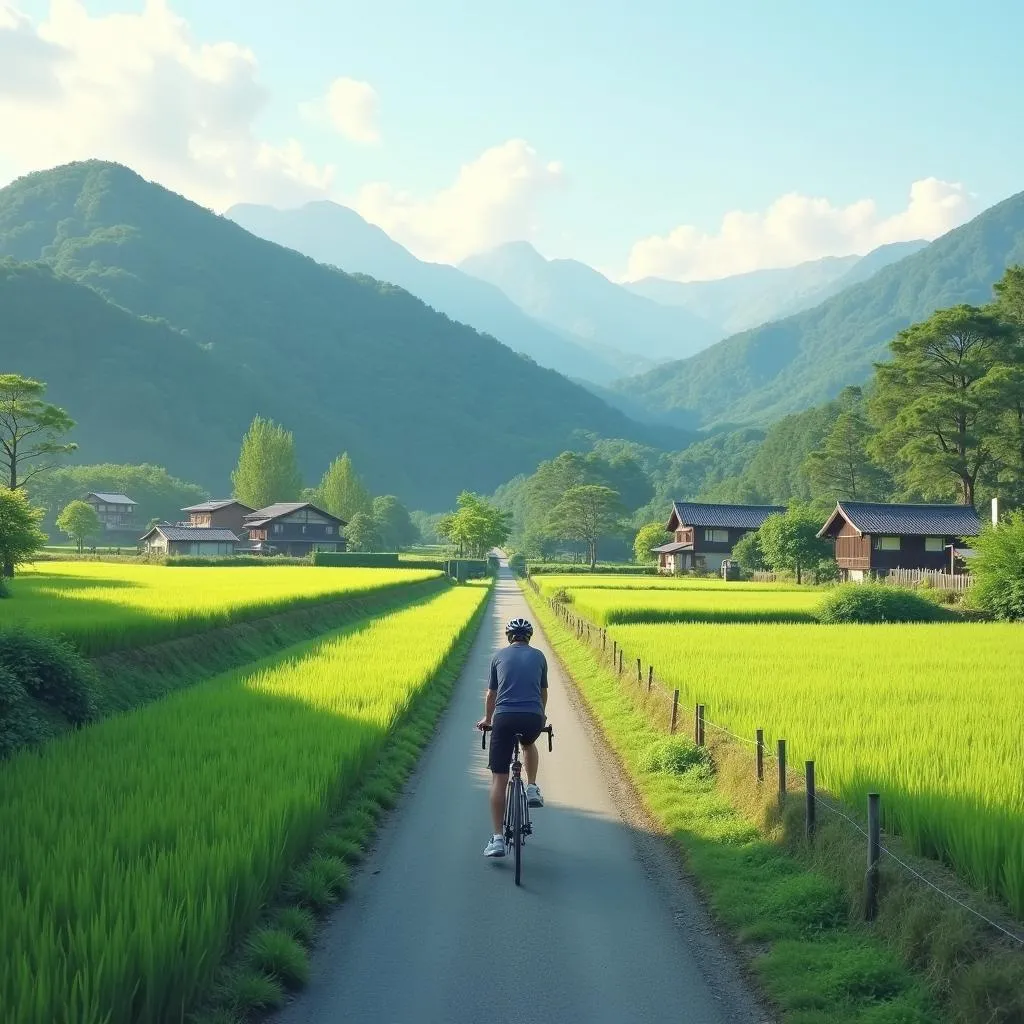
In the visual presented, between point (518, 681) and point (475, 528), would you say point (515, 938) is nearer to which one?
point (518, 681)

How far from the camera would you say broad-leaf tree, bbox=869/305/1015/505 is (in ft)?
170

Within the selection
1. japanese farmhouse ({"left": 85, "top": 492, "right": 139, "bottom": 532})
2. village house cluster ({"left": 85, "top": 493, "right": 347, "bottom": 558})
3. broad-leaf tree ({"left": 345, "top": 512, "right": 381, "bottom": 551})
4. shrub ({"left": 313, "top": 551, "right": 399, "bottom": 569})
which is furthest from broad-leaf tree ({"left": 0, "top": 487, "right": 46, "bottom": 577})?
japanese farmhouse ({"left": 85, "top": 492, "right": 139, "bottom": 532})

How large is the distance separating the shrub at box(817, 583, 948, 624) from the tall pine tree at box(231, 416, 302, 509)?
299 feet

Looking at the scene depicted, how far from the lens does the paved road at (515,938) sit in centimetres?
521

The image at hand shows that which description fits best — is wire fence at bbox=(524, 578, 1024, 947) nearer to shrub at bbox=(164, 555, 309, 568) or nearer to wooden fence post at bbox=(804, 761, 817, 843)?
wooden fence post at bbox=(804, 761, 817, 843)

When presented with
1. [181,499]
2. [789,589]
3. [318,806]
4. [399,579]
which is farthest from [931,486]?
[181,499]

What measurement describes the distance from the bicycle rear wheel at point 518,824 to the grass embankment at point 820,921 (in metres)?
1.51

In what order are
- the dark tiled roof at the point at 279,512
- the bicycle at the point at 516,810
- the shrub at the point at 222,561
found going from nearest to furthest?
the bicycle at the point at 516,810
the shrub at the point at 222,561
the dark tiled roof at the point at 279,512

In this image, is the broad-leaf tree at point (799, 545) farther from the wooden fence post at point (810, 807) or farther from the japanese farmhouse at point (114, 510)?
the japanese farmhouse at point (114, 510)

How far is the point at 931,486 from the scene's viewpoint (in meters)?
56.6

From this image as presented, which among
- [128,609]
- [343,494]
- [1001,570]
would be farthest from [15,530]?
[343,494]

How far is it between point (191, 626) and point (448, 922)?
47.5 ft

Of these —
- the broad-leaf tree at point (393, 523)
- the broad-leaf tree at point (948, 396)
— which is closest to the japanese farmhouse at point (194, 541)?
the broad-leaf tree at point (393, 523)

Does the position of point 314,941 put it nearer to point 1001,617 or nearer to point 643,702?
point 643,702
